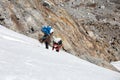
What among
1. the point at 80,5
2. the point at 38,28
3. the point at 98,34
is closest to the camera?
the point at 38,28

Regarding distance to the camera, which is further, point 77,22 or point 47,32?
point 77,22

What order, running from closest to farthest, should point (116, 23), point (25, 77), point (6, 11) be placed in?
point (25, 77) < point (6, 11) < point (116, 23)

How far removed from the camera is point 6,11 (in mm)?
21344

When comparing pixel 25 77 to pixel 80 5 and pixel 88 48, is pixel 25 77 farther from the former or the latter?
pixel 80 5

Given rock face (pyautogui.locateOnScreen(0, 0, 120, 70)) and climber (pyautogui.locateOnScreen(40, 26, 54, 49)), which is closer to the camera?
climber (pyautogui.locateOnScreen(40, 26, 54, 49))

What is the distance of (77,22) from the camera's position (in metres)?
30.4

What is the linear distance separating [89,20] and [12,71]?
2755cm

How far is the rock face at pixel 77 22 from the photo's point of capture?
22.2 metres

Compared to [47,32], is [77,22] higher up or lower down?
higher up

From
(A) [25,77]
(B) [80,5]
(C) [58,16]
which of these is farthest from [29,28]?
(B) [80,5]

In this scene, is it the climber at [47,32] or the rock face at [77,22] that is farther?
the rock face at [77,22]

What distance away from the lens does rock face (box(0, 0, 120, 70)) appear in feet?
72.8

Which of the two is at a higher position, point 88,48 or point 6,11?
point 6,11

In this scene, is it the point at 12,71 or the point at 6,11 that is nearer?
the point at 12,71
